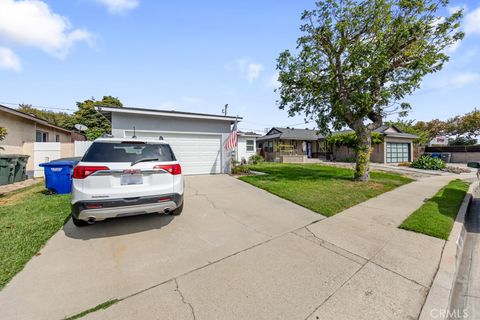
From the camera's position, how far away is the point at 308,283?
8.10 feet

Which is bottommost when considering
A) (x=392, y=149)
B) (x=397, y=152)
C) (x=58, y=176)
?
(x=58, y=176)

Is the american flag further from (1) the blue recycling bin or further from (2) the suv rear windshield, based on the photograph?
(2) the suv rear windshield

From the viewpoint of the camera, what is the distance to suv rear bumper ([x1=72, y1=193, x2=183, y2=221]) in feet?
Answer: 10.7

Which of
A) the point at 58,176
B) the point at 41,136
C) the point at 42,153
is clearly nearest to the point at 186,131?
the point at 58,176

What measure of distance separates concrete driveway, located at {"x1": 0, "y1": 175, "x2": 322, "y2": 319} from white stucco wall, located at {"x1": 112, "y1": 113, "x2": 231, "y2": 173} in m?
5.61

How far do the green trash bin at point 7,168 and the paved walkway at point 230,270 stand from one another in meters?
7.33

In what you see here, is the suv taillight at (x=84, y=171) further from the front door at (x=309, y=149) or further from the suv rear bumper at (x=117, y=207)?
the front door at (x=309, y=149)

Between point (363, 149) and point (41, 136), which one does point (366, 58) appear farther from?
point (41, 136)

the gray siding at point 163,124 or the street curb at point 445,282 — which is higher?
the gray siding at point 163,124

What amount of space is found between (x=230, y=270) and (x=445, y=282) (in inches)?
104

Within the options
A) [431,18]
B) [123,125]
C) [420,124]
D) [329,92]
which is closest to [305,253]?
[329,92]

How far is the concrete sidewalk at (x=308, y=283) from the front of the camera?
2.04 meters

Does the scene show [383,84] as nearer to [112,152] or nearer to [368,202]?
[368,202]

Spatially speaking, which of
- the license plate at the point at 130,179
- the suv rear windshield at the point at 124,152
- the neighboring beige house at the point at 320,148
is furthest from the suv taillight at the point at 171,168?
the neighboring beige house at the point at 320,148
